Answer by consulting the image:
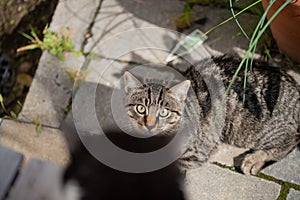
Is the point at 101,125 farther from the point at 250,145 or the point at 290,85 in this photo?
the point at 290,85

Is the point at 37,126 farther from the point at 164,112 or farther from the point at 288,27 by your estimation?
the point at 288,27

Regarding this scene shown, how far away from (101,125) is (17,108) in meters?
0.60

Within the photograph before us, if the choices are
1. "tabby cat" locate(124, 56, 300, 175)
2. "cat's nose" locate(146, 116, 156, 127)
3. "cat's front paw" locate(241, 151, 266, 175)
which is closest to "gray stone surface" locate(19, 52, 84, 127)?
"tabby cat" locate(124, 56, 300, 175)

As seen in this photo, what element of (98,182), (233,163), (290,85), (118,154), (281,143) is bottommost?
(98,182)

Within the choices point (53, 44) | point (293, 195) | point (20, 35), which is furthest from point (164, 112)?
point (20, 35)

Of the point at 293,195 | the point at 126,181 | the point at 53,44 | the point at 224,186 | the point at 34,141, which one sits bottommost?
the point at 34,141

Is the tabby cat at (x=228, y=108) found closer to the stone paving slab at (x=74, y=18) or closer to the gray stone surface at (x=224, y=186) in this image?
the gray stone surface at (x=224, y=186)

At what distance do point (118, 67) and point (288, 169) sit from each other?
3.97ft

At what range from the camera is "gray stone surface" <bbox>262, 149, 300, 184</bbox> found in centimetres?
237

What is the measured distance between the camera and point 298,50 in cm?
245

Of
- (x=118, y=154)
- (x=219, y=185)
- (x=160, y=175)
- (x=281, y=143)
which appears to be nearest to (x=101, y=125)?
(x=118, y=154)

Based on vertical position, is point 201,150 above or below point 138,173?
above

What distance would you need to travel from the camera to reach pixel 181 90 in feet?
6.91

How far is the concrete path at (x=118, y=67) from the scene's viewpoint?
239cm
